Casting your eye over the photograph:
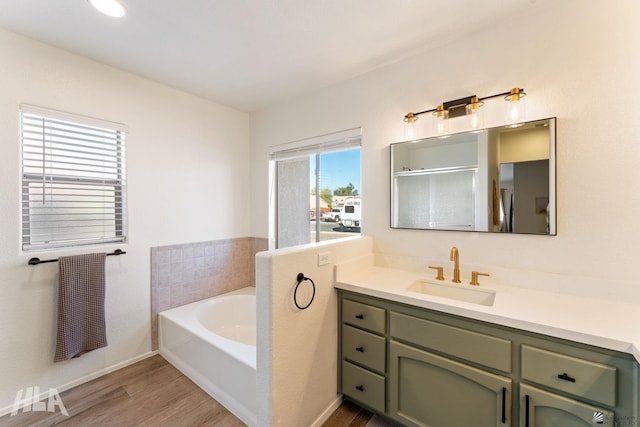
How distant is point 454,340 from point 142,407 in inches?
82.6

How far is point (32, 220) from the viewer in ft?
6.16

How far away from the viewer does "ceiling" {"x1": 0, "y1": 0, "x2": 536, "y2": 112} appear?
1547 millimetres

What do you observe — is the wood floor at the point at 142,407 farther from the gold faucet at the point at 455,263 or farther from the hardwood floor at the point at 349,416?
the gold faucet at the point at 455,263

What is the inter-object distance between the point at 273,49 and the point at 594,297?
2546 mm

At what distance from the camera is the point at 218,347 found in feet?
6.28

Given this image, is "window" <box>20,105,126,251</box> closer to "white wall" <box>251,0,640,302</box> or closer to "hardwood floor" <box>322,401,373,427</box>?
"hardwood floor" <box>322,401,373,427</box>

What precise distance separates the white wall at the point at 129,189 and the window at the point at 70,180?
7cm

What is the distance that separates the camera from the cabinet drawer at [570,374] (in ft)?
3.40

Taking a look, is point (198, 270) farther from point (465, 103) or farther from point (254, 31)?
point (465, 103)

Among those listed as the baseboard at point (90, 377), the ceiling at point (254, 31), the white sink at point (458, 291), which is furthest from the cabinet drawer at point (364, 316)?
the baseboard at point (90, 377)

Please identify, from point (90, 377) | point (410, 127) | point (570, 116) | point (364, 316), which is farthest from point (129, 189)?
point (570, 116)

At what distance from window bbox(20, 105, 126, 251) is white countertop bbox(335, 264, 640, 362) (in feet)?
6.58

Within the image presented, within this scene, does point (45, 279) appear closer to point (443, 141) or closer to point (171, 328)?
point (171, 328)

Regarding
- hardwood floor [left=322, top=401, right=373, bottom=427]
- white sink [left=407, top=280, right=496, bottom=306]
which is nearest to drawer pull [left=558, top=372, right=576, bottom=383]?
white sink [left=407, top=280, right=496, bottom=306]
